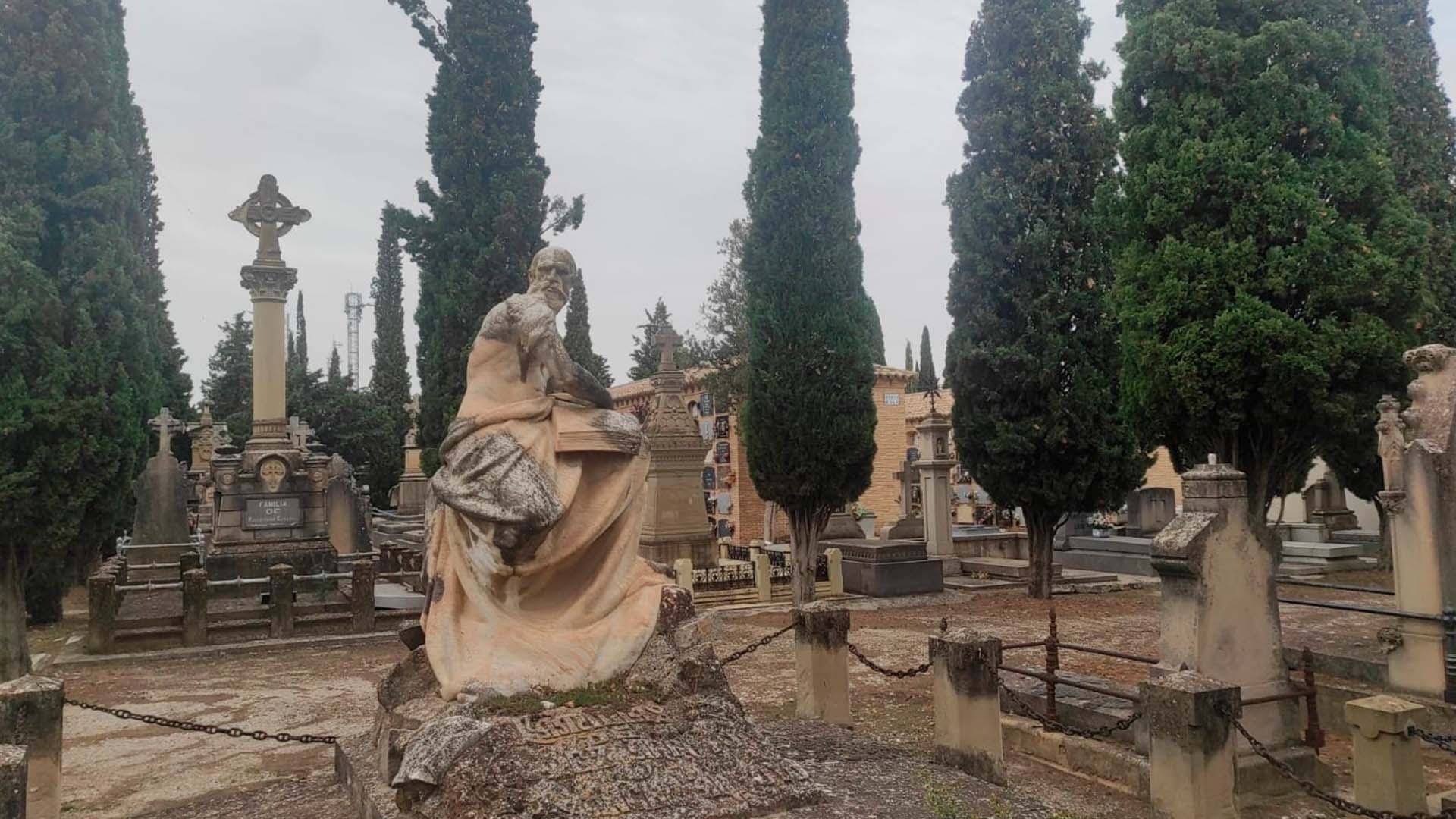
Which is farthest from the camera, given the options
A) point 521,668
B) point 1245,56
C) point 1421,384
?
point 1245,56

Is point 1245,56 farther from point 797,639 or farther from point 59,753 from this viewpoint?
point 59,753

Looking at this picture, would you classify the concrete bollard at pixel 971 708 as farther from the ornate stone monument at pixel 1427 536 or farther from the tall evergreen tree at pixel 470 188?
the tall evergreen tree at pixel 470 188

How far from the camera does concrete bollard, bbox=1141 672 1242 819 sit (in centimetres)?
450

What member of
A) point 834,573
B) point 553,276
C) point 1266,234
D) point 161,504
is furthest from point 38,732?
point 161,504

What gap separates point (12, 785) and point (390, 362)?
4205 centimetres

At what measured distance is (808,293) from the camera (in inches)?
598

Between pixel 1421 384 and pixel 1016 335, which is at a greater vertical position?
pixel 1016 335

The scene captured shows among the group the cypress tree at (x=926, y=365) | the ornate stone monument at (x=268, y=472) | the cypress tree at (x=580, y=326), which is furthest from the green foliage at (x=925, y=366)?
the ornate stone monument at (x=268, y=472)

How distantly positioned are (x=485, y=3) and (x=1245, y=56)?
39.9 feet

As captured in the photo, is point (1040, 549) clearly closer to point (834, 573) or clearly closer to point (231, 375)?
point (834, 573)

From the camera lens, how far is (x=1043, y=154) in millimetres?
15141

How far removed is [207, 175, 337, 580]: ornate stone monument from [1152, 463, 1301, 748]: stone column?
1348 centimetres

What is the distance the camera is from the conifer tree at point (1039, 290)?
1472cm

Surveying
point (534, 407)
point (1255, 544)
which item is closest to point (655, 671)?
point (534, 407)
